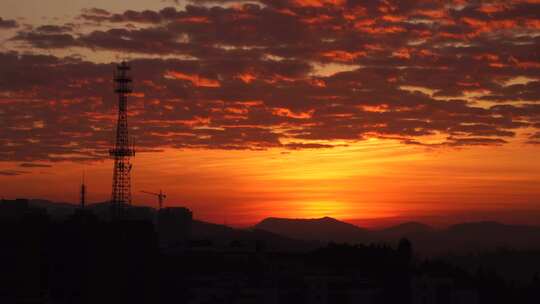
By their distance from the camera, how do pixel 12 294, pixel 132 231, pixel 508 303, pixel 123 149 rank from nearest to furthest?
pixel 12 294, pixel 123 149, pixel 132 231, pixel 508 303

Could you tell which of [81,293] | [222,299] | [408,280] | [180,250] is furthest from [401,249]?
[81,293]

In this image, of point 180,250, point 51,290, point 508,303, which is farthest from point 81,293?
point 508,303

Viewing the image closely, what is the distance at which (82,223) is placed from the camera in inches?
3268

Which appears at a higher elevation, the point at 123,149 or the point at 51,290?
the point at 123,149

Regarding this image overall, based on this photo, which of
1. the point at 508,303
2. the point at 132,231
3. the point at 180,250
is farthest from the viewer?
the point at 180,250

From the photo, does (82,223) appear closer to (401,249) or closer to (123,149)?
(123,149)

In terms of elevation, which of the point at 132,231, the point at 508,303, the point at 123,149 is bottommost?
the point at 508,303

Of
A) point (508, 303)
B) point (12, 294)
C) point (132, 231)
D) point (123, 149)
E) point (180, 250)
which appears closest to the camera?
point (12, 294)

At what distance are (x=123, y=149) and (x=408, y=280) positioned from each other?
2805 cm

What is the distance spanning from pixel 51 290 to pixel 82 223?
46.9ft

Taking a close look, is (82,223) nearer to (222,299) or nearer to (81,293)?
(81,293)

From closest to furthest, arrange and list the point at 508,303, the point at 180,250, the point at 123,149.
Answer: the point at 123,149
the point at 508,303
the point at 180,250

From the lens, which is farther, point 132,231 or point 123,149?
point 132,231

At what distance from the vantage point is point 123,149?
72.5 metres
